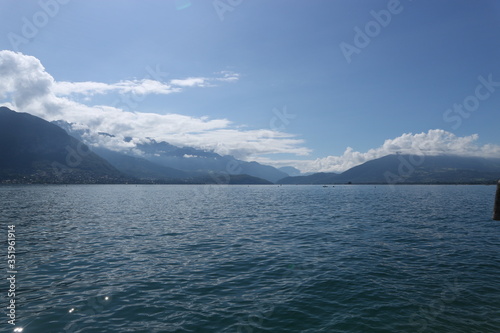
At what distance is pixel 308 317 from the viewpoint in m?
16.5

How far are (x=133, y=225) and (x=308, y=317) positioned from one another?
1770 inches

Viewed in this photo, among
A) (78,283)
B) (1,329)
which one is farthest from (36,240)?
(1,329)

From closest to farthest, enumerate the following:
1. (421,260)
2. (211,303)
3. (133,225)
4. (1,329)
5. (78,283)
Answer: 1. (1,329)
2. (211,303)
3. (78,283)
4. (421,260)
5. (133,225)

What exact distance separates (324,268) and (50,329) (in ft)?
70.8

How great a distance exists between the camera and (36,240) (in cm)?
3788

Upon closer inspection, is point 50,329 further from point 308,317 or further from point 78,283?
point 308,317

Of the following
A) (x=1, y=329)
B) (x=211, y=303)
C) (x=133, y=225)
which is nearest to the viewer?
(x=1, y=329)

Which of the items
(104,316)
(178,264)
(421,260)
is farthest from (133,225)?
(421,260)

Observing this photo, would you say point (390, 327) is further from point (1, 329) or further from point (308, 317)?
point (1, 329)

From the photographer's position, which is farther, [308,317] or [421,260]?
[421,260]

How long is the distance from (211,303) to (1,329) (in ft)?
38.7

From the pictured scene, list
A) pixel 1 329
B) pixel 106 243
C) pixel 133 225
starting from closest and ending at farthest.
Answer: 1. pixel 1 329
2. pixel 106 243
3. pixel 133 225

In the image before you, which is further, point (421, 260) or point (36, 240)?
point (36, 240)

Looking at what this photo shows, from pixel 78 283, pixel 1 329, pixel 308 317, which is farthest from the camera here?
pixel 78 283
